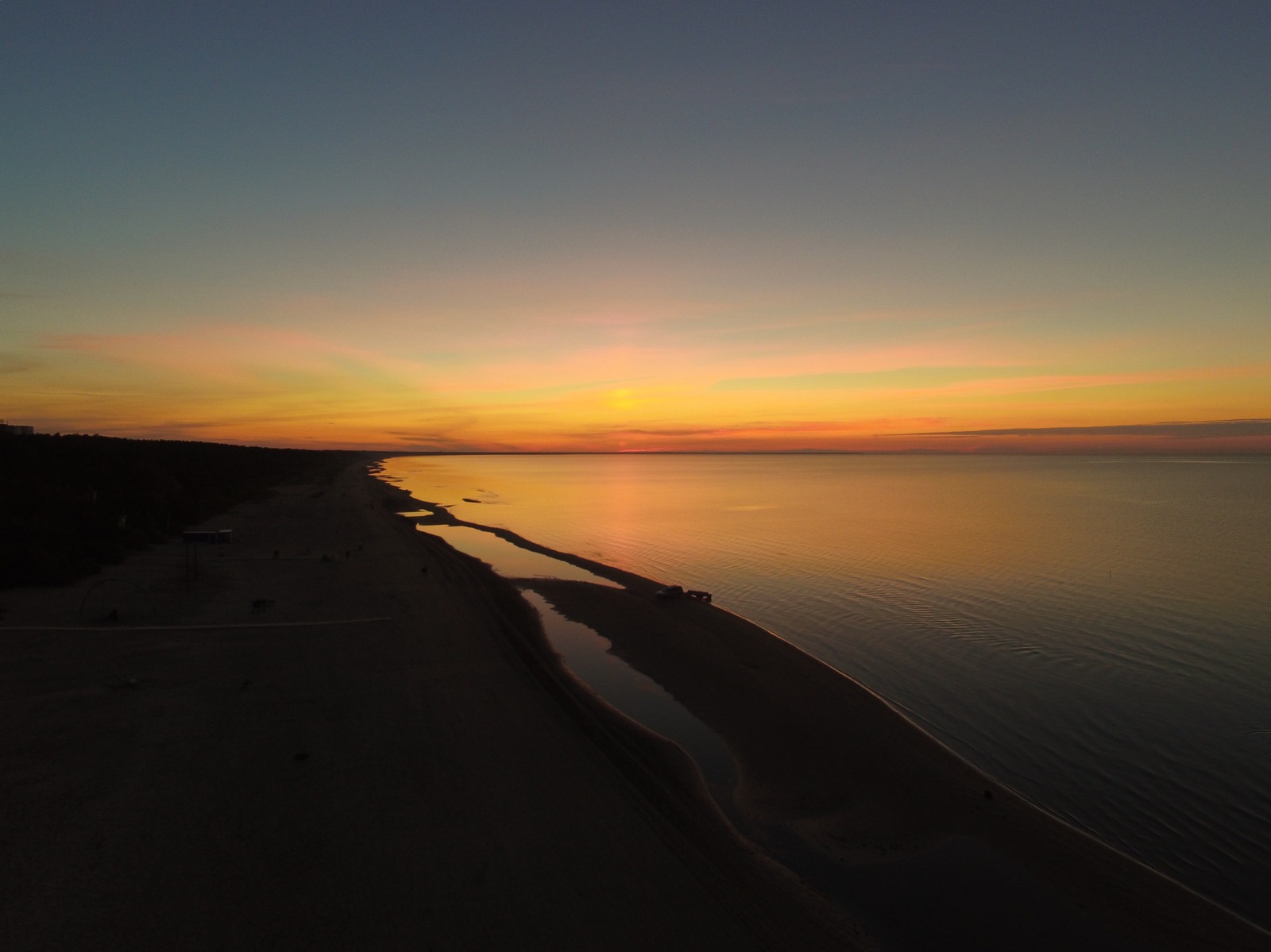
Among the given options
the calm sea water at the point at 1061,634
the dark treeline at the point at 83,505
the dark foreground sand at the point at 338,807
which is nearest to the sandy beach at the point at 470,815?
the dark foreground sand at the point at 338,807

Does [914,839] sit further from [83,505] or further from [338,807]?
[83,505]

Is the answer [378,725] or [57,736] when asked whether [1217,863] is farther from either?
[57,736]

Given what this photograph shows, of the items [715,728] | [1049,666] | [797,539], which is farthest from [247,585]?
[797,539]

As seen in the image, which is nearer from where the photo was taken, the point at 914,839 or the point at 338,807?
the point at 338,807

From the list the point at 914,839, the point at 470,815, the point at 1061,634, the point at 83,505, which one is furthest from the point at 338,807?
the point at 83,505

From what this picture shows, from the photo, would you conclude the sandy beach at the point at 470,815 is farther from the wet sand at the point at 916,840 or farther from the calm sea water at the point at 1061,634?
the calm sea water at the point at 1061,634

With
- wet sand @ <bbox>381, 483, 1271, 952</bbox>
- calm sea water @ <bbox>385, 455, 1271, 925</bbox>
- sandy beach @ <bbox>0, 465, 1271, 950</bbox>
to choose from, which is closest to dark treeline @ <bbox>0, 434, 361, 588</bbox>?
sandy beach @ <bbox>0, 465, 1271, 950</bbox>

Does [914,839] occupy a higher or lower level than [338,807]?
lower

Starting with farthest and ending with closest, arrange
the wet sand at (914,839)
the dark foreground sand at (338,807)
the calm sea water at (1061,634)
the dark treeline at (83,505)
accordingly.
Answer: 1. the dark treeline at (83,505)
2. the calm sea water at (1061,634)
3. the wet sand at (914,839)
4. the dark foreground sand at (338,807)
